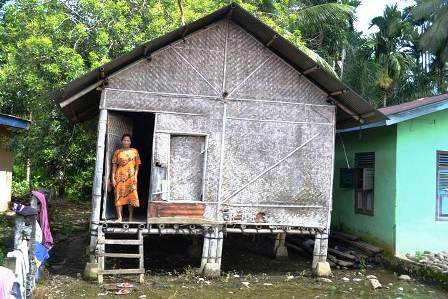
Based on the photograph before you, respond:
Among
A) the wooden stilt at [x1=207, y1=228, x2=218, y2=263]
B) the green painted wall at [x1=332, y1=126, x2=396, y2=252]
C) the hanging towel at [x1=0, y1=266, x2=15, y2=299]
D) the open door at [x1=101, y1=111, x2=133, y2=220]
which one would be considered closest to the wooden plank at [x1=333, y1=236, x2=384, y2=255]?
the green painted wall at [x1=332, y1=126, x2=396, y2=252]

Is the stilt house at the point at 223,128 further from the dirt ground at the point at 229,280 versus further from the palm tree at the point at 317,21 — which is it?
the palm tree at the point at 317,21

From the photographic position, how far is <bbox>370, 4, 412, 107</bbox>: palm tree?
90.6ft

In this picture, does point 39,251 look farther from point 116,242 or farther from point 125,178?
point 125,178

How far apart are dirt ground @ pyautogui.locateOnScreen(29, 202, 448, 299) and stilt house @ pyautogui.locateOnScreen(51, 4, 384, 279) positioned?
1.90 ft

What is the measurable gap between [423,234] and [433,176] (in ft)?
4.06

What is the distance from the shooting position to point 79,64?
1173 centimetres

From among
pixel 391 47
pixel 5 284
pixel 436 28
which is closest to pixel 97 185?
pixel 5 284

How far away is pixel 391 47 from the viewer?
95.9 feet

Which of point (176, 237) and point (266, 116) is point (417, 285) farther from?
point (176, 237)

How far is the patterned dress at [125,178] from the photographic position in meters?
8.66

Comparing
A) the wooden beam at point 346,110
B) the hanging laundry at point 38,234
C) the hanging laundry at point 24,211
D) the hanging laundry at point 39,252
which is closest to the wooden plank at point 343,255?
the wooden beam at point 346,110

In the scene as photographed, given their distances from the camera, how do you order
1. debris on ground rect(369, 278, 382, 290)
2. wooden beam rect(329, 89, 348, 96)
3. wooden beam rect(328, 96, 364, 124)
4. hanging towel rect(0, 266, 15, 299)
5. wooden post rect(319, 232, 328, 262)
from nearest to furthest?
hanging towel rect(0, 266, 15, 299), debris on ground rect(369, 278, 382, 290), wooden beam rect(329, 89, 348, 96), wooden post rect(319, 232, 328, 262), wooden beam rect(328, 96, 364, 124)

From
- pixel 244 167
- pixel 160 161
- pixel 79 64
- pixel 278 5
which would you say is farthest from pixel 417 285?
pixel 278 5

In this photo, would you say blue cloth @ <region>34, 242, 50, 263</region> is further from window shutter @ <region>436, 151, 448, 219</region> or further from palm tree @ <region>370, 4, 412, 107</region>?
palm tree @ <region>370, 4, 412, 107</region>
